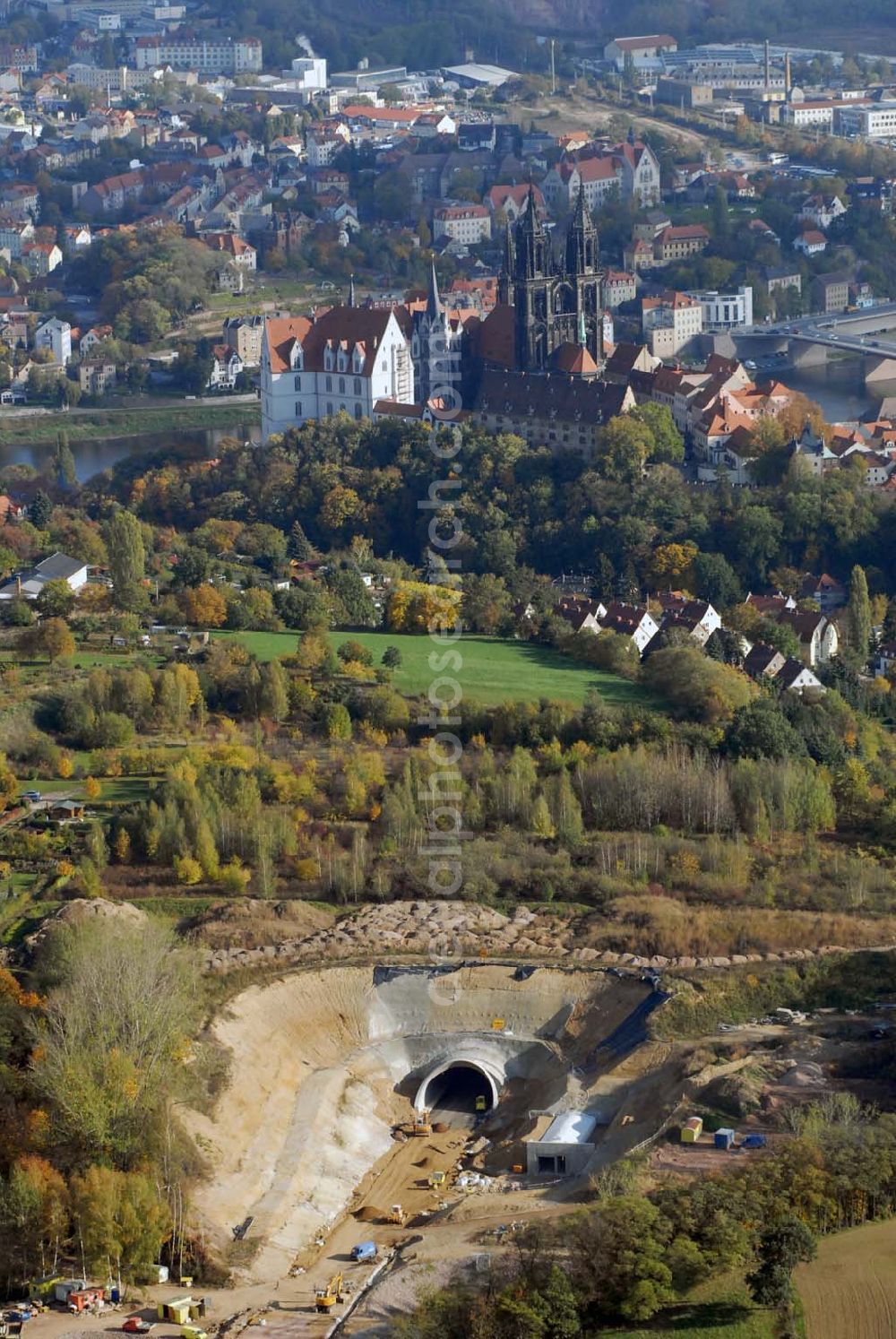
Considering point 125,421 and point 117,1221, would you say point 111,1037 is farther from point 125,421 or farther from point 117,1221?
point 125,421

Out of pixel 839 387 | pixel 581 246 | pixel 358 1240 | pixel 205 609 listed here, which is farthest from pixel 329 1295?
pixel 839 387

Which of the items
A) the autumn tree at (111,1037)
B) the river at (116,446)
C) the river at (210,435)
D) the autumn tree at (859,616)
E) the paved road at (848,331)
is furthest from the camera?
the paved road at (848,331)

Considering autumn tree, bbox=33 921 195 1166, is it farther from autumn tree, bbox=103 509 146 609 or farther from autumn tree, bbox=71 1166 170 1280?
autumn tree, bbox=103 509 146 609

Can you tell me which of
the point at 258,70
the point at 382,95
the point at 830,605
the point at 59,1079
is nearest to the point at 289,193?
the point at 382,95

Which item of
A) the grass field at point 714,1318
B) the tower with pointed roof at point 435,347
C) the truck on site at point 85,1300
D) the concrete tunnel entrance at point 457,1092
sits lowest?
the concrete tunnel entrance at point 457,1092

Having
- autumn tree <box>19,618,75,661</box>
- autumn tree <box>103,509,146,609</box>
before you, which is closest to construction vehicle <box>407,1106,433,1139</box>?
autumn tree <box>19,618,75,661</box>

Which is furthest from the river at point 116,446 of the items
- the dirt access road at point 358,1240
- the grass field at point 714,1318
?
the grass field at point 714,1318

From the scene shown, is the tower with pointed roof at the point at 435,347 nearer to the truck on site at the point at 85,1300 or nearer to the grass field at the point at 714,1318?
the truck on site at the point at 85,1300
